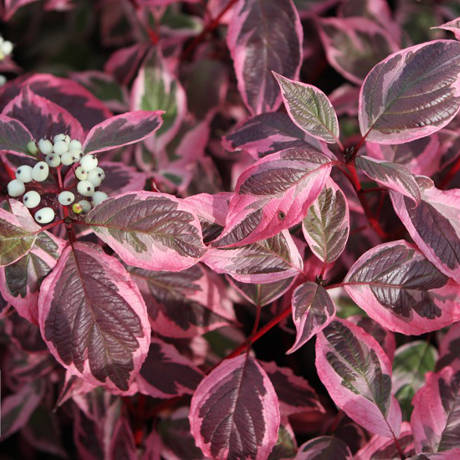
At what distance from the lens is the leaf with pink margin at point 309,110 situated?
0.62 m

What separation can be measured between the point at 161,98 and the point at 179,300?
0.44 metres

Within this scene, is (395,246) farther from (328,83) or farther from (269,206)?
(328,83)

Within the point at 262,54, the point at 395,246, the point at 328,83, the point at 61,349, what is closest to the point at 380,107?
the point at 395,246

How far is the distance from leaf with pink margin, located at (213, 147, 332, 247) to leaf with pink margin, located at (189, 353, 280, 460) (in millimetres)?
226

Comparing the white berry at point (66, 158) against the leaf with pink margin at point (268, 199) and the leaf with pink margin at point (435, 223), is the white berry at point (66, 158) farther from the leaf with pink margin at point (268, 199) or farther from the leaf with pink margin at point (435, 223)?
the leaf with pink margin at point (435, 223)

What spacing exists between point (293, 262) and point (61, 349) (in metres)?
0.31

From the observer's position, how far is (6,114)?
30.0 inches

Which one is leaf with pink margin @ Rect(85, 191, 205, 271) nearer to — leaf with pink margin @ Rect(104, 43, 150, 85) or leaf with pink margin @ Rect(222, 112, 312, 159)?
leaf with pink margin @ Rect(222, 112, 312, 159)

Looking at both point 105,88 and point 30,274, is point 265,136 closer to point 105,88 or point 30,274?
point 30,274

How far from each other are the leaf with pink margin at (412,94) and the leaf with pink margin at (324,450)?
0.44 m

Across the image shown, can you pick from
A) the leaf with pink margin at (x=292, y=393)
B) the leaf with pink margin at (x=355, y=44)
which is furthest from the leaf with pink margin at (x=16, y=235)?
the leaf with pink margin at (x=355, y=44)

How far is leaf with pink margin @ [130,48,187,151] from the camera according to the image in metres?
1.01

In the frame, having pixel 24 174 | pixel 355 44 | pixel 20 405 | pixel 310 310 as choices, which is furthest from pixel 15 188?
pixel 355 44

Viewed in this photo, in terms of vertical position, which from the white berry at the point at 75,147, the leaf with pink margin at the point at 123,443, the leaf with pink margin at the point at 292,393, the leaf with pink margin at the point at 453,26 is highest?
the leaf with pink margin at the point at 453,26
